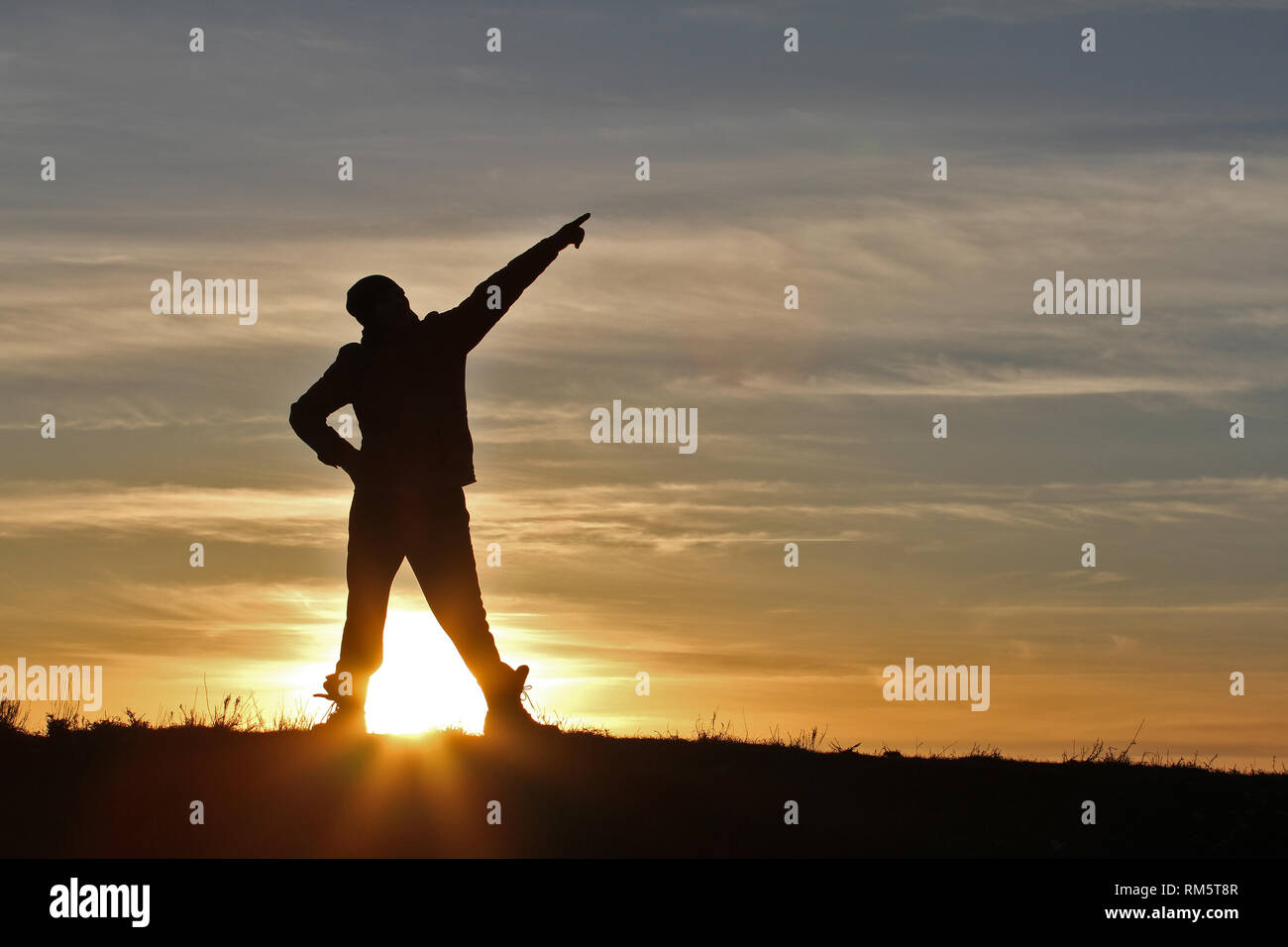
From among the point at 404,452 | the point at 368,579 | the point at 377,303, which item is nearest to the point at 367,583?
the point at 368,579

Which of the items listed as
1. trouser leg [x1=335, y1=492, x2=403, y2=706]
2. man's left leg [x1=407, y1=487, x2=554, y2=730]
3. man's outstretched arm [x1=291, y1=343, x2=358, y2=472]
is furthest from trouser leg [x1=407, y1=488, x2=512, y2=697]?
man's outstretched arm [x1=291, y1=343, x2=358, y2=472]

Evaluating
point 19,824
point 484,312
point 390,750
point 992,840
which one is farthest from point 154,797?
point 992,840

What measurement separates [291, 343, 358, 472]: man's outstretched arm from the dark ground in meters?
2.43

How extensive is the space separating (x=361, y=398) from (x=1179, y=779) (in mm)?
9083

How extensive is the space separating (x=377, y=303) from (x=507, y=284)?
1.14 metres

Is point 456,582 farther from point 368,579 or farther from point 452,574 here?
point 368,579

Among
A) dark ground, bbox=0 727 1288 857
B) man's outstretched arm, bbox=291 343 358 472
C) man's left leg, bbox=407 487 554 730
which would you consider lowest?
dark ground, bbox=0 727 1288 857

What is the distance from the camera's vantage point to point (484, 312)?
13000 mm

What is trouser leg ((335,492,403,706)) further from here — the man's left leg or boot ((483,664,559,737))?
boot ((483,664,559,737))

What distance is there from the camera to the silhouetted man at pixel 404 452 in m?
13.1

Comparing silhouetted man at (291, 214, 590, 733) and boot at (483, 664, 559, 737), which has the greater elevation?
silhouetted man at (291, 214, 590, 733)

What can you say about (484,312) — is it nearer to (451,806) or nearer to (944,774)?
(451,806)

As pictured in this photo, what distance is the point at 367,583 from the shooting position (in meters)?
13.2

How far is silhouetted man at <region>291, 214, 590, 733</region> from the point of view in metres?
13.1
